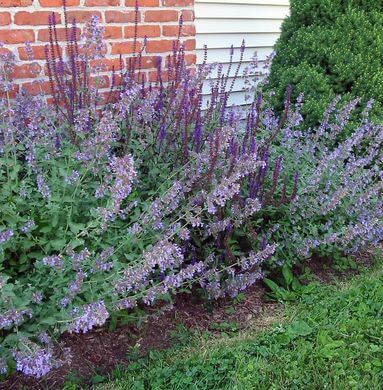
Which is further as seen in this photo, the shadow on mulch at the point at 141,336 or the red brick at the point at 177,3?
the red brick at the point at 177,3

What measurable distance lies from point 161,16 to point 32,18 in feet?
3.52

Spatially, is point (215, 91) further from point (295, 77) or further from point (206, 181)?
point (295, 77)

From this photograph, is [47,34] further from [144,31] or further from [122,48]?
[144,31]

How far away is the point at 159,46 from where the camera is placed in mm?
4375

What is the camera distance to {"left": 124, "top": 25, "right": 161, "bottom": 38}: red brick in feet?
13.6

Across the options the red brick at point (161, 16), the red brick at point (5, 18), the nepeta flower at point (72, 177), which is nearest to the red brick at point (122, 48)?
the red brick at point (161, 16)

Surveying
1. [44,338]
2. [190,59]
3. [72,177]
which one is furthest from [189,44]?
[44,338]

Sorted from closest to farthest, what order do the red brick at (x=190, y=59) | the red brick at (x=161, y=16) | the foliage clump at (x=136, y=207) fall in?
the foliage clump at (x=136, y=207)
the red brick at (x=161, y=16)
the red brick at (x=190, y=59)

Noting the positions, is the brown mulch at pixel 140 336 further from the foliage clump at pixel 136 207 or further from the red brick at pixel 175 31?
the red brick at pixel 175 31

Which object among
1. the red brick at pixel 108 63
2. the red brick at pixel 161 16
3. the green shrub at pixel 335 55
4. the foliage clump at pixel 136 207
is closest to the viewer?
the foliage clump at pixel 136 207

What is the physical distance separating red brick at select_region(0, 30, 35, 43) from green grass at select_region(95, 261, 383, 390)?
2.10 meters

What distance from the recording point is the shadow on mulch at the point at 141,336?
9.43ft

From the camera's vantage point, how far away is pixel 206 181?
326 centimetres

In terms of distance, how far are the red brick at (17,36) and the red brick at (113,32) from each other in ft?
1.84
